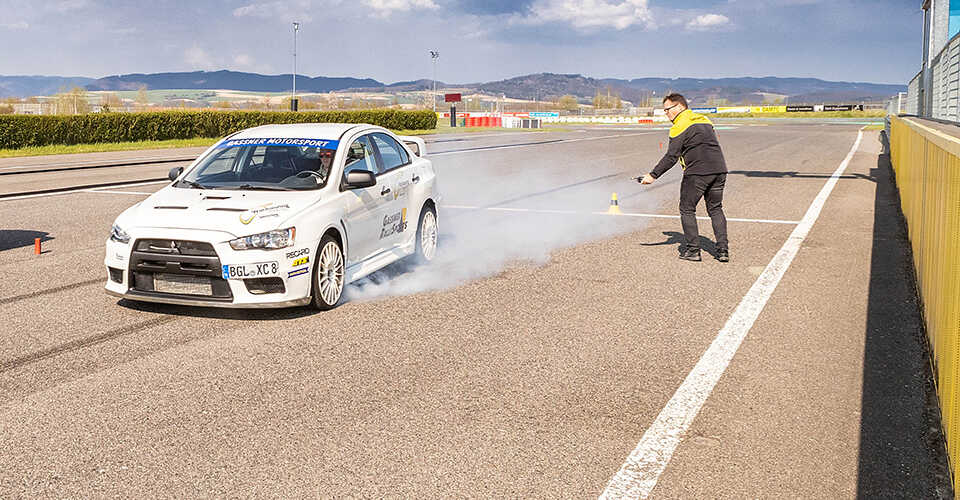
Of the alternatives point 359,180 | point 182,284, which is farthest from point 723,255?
point 182,284

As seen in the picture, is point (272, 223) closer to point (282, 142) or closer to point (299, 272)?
point (299, 272)

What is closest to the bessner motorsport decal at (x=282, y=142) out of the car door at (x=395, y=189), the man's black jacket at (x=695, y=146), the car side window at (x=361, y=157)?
the car side window at (x=361, y=157)

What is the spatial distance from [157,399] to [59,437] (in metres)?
0.66

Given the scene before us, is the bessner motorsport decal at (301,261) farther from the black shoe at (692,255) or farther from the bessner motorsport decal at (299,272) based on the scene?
the black shoe at (692,255)

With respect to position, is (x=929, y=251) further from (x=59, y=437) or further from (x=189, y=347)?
(x=59, y=437)

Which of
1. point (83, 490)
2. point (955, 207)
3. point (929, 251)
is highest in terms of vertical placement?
point (955, 207)

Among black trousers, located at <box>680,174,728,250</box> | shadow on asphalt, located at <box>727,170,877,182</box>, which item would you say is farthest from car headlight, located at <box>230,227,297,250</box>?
shadow on asphalt, located at <box>727,170,877,182</box>

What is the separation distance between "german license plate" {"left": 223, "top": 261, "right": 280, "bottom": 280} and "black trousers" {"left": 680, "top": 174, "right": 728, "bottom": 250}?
15.8 ft

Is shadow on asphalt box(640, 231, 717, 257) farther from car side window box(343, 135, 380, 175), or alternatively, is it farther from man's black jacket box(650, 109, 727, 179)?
car side window box(343, 135, 380, 175)

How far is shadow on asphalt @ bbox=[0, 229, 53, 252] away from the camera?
10.5 m

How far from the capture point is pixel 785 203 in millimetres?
14703

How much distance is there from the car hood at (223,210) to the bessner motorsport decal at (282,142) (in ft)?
2.33

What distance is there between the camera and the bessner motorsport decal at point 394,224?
26.7ft

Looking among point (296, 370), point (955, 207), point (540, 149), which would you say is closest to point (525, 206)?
point (296, 370)
